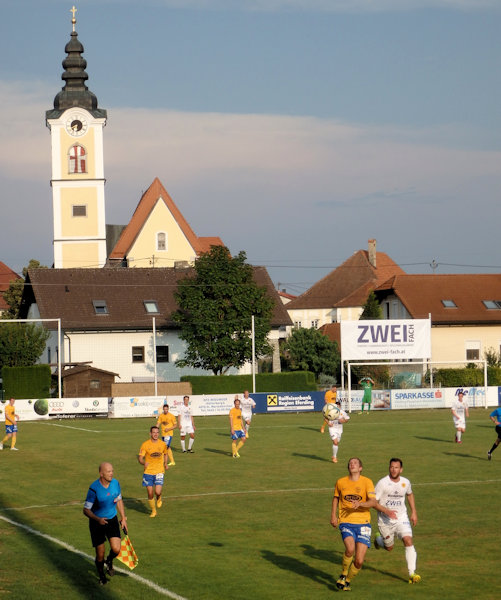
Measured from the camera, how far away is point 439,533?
17.9 metres

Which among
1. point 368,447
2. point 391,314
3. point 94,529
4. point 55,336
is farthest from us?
point 391,314

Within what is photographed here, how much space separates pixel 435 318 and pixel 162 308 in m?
20.5

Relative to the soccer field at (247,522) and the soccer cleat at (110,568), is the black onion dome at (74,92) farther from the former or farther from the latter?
the soccer cleat at (110,568)

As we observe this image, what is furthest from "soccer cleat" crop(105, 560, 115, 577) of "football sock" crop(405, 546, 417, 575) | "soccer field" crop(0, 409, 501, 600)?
"football sock" crop(405, 546, 417, 575)

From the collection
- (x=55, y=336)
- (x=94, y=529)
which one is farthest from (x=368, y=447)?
(x=55, y=336)

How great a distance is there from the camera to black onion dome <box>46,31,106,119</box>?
8838cm

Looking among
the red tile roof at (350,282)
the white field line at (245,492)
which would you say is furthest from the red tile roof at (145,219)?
the white field line at (245,492)

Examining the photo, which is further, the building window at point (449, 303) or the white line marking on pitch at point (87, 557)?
the building window at point (449, 303)

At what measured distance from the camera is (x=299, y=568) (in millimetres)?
15164

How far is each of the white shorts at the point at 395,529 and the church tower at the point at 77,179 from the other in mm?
76181

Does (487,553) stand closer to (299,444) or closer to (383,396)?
(299,444)

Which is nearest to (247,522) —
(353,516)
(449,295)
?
(353,516)

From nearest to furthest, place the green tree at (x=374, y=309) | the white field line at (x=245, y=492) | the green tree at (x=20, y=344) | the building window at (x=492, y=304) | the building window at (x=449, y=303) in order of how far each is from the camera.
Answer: the white field line at (x=245, y=492)
the green tree at (x=20, y=344)
the building window at (x=449, y=303)
the building window at (x=492, y=304)
the green tree at (x=374, y=309)

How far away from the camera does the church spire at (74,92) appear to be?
88.4m
